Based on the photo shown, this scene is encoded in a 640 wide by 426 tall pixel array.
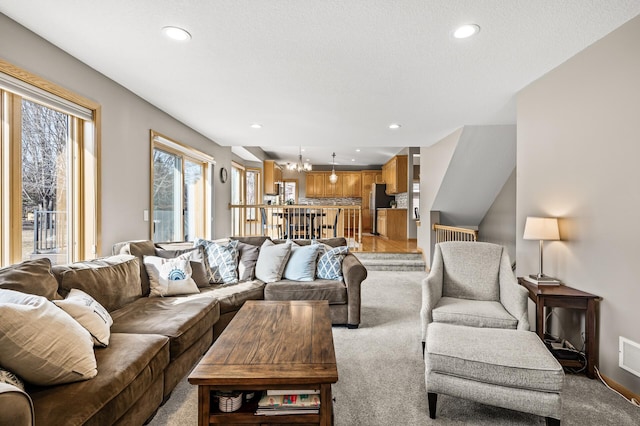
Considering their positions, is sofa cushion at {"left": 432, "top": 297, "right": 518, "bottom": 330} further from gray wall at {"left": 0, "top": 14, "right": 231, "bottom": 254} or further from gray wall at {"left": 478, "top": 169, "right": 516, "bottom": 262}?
gray wall at {"left": 478, "top": 169, "right": 516, "bottom": 262}

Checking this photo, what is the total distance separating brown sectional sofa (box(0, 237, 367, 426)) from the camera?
1272mm

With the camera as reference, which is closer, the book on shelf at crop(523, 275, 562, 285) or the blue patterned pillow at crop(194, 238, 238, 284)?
the book on shelf at crop(523, 275, 562, 285)

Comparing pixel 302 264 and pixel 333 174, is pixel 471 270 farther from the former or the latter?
pixel 333 174

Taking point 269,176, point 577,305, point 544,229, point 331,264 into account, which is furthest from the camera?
point 269,176

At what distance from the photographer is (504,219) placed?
581 cm

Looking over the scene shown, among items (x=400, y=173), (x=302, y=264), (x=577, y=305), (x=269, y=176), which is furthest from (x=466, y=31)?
(x=269, y=176)

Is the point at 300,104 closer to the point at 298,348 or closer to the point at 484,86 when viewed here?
the point at 484,86

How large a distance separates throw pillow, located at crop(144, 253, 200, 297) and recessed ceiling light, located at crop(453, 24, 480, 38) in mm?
2978

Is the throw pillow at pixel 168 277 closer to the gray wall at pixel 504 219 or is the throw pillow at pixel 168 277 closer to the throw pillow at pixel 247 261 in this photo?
the throw pillow at pixel 247 261

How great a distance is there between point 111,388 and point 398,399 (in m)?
1.64

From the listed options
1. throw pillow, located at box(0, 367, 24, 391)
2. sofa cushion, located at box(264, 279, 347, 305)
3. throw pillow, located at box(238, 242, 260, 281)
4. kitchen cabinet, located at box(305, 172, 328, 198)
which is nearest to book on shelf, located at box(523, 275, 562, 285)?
sofa cushion, located at box(264, 279, 347, 305)

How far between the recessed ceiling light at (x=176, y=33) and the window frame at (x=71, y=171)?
1.01m

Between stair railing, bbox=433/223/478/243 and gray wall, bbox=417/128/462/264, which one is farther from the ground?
gray wall, bbox=417/128/462/264

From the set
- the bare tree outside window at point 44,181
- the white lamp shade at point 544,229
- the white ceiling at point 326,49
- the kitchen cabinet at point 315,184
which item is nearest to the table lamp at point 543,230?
the white lamp shade at point 544,229
